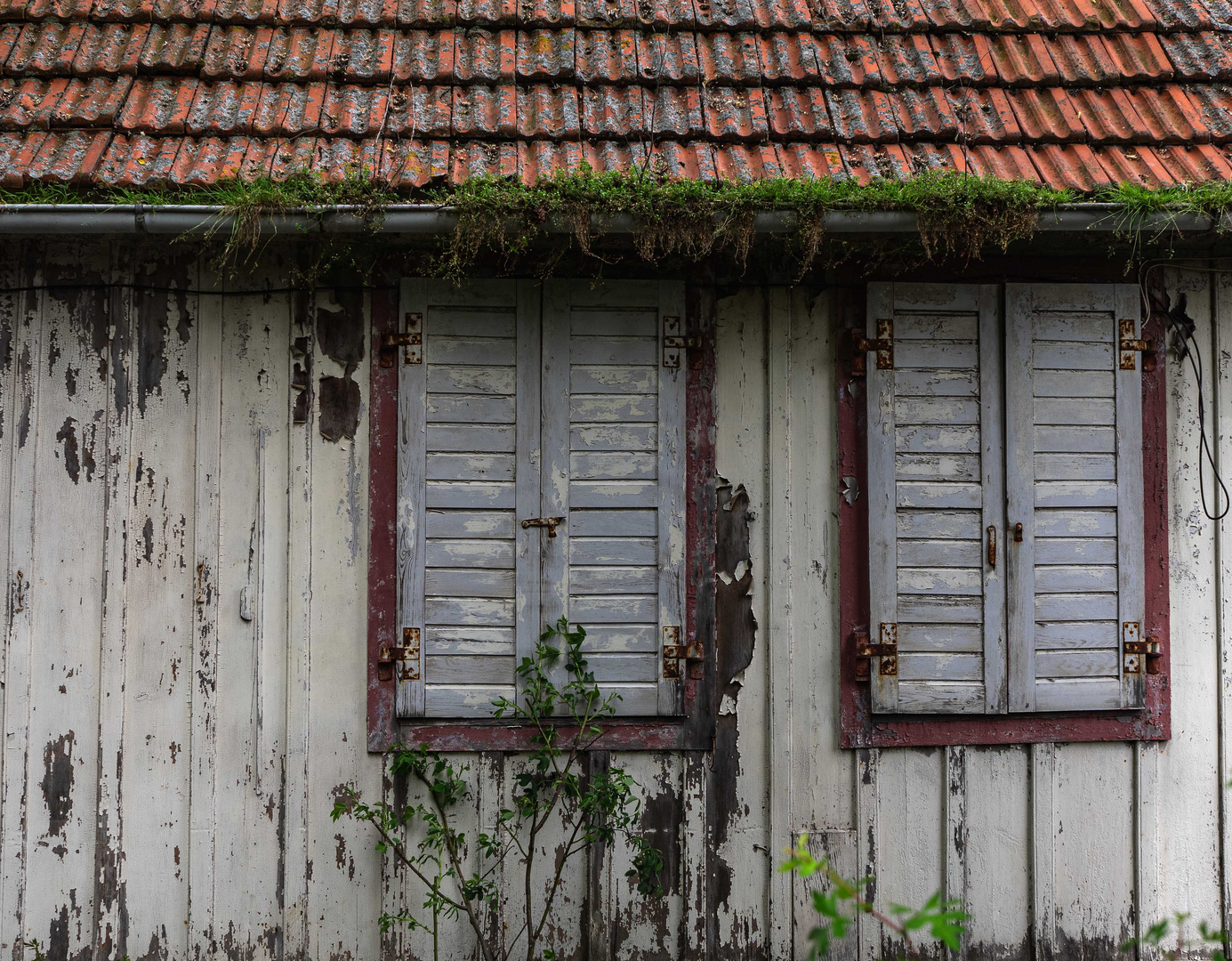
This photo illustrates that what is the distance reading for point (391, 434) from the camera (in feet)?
11.6

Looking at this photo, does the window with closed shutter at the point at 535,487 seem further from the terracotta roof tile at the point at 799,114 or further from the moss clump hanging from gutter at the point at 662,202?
the terracotta roof tile at the point at 799,114

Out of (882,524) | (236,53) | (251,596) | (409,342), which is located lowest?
(251,596)

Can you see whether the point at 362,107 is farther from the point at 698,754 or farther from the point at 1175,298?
the point at 1175,298

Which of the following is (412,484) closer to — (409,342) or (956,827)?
(409,342)

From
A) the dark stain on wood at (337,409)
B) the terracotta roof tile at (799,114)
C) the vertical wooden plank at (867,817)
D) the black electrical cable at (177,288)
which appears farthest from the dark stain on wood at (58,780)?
the terracotta roof tile at (799,114)

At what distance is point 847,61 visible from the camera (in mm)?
3801

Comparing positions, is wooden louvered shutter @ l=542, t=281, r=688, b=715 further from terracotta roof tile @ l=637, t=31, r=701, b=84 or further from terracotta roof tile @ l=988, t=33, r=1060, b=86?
terracotta roof tile @ l=988, t=33, r=1060, b=86

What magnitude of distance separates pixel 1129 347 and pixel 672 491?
6.42ft

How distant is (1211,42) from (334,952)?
528 centimetres

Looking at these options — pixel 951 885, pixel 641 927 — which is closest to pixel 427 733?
pixel 641 927

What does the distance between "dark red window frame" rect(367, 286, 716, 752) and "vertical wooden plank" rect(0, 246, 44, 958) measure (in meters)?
1.30

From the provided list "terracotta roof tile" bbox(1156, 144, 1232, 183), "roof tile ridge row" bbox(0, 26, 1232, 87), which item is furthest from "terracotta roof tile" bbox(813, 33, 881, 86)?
"terracotta roof tile" bbox(1156, 144, 1232, 183)

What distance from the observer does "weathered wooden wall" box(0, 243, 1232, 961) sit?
342cm

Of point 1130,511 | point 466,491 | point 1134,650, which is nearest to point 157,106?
point 466,491
